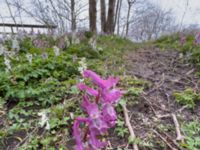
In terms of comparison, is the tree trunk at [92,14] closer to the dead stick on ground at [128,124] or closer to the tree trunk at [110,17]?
the tree trunk at [110,17]

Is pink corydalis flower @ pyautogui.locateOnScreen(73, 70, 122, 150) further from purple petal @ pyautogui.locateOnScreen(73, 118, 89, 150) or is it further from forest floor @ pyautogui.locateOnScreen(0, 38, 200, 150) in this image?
forest floor @ pyautogui.locateOnScreen(0, 38, 200, 150)

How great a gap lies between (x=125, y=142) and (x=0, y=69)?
6.26 ft

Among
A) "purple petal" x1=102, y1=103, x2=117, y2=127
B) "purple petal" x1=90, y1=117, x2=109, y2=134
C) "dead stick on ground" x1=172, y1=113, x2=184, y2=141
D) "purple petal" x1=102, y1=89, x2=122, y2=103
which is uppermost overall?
"purple petal" x1=102, y1=89, x2=122, y2=103

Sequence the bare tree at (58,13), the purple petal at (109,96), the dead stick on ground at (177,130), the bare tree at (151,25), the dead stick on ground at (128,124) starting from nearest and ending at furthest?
the purple petal at (109,96)
the dead stick on ground at (128,124)
the dead stick on ground at (177,130)
the bare tree at (58,13)
the bare tree at (151,25)

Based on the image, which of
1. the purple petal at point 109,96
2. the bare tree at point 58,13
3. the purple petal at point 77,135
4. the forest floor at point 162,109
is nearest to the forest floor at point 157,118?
the forest floor at point 162,109

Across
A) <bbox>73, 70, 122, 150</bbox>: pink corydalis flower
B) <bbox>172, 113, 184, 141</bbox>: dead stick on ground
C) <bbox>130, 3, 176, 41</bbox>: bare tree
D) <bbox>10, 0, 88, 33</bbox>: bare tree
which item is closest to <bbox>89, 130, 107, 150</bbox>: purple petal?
<bbox>73, 70, 122, 150</bbox>: pink corydalis flower

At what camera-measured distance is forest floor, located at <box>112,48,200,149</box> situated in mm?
1744

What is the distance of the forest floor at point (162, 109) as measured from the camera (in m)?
1.74

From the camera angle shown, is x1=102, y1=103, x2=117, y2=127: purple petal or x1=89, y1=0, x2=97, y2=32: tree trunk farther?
x1=89, y1=0, x2=97, y2=32: tree trunk

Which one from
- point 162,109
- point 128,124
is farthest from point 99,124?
point 162,109

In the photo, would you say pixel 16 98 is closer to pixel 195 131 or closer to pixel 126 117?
pixel 126 117

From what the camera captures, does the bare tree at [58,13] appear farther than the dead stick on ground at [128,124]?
Yes

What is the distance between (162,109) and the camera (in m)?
2.20

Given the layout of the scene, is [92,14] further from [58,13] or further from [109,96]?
[109,96]
